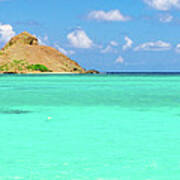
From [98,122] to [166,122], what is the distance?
4.16 meters

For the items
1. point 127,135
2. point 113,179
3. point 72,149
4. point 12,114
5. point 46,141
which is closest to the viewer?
point 113,179

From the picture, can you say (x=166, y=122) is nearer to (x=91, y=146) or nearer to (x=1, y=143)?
(x=91, y=146)

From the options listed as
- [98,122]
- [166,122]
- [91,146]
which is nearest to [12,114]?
[98,122]

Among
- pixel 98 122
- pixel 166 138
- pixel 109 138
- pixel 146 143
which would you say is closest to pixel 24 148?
pixel 109 138

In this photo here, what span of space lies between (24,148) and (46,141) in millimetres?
1666

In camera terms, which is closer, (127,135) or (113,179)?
(113,179)

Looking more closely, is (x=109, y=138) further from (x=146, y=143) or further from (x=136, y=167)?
(x=136, y=167)

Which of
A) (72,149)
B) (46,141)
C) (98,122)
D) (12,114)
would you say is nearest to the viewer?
(72,149)

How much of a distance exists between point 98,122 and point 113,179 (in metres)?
11.9

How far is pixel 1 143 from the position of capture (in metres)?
17.3

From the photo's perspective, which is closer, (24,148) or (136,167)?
(136,167)

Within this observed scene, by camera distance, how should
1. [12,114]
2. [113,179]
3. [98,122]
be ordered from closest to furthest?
[113,179]
[98,122]
[12,114]

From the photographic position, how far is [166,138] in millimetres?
18453

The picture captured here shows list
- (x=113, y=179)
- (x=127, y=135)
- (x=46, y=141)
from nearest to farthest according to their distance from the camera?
(x=113, y=179) < (x=46, y=141) < (x=127, y=135)
